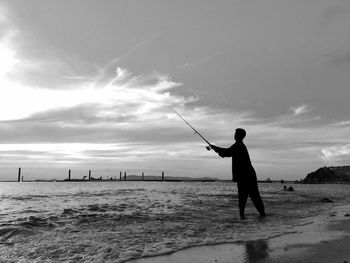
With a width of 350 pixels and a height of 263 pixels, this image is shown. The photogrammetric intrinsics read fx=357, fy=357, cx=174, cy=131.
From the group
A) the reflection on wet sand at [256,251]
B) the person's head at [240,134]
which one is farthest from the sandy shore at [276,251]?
the person's head at [240,134]

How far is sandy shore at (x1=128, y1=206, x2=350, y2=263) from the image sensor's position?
5.20 metres

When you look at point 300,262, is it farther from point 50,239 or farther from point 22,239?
point 22,239

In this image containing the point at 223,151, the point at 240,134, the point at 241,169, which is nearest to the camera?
the point at 223,151

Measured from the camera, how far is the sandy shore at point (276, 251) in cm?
520

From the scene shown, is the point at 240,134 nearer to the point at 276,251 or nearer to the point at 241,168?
the point at 241,168

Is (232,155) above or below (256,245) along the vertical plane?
above

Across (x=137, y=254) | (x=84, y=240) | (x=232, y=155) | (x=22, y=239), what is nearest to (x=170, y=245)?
(x=137, y=254)

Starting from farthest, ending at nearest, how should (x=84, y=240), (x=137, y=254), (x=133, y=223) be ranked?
(x=133, y=223), (x=84, y=240), (x=137, y=254)

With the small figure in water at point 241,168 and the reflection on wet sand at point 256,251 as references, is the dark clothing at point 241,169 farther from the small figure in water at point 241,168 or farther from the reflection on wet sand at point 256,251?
the reflection on wet sand at point 256,251

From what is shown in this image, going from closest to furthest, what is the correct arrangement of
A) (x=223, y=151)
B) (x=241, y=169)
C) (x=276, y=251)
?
(x=276, y=251)
(x=223, y=151)
(x=241, y=169)

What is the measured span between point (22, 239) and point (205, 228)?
172 inches

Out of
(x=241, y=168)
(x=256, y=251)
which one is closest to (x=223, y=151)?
(x=241, y=168)

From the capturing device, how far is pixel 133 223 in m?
10.6

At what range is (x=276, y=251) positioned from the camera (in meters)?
5.75
